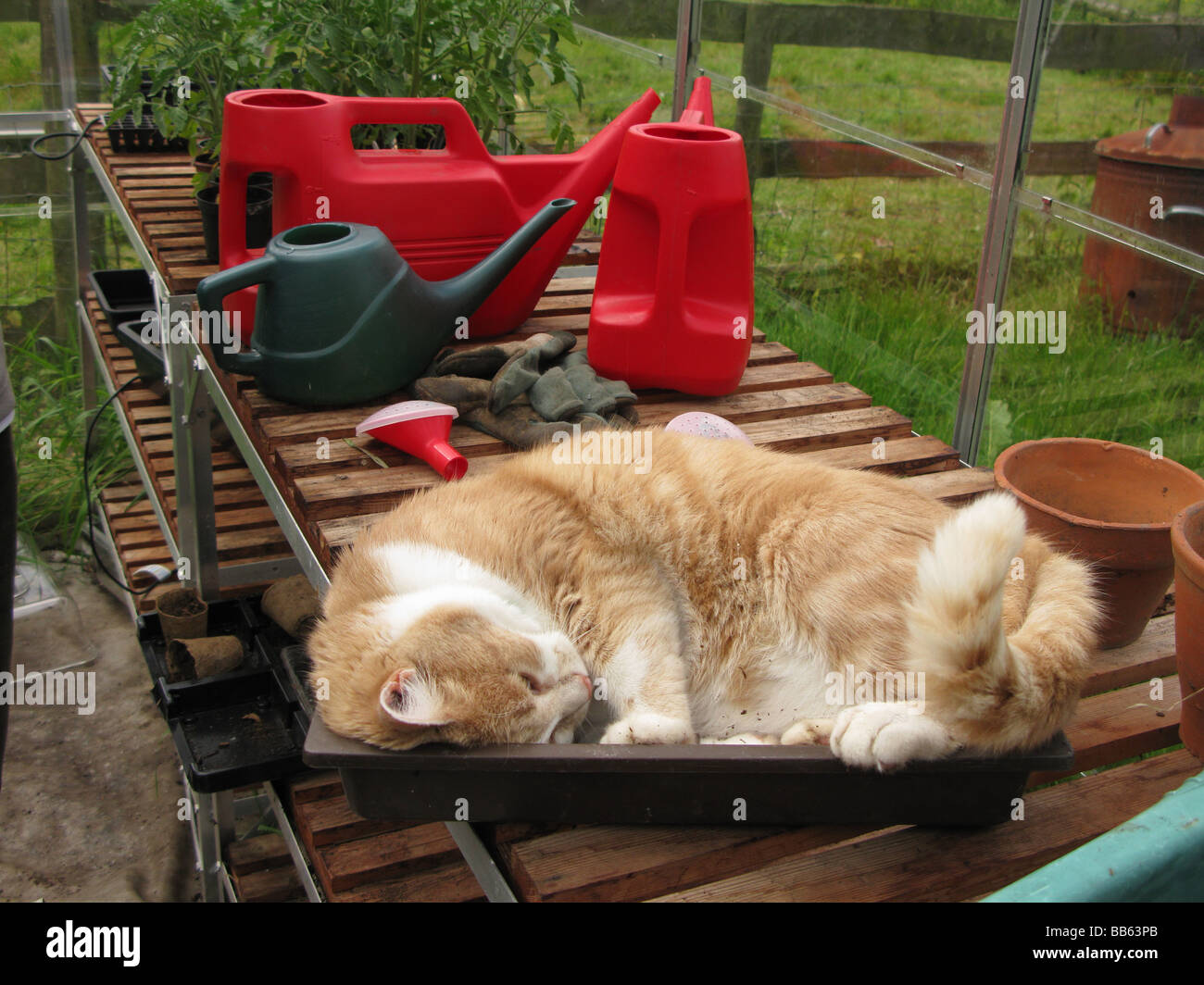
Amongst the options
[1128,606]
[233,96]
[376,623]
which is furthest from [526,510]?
[233,96]

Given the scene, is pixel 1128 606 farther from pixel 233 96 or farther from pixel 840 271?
pixel 840 271

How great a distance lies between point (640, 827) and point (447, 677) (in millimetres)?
327

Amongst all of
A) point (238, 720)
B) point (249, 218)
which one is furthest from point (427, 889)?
point (249, 218)

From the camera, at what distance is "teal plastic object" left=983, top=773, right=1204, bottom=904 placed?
2.66ft

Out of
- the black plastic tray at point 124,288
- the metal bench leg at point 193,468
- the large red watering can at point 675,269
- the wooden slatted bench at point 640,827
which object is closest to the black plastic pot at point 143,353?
the wooden slatted bench at point 640,827

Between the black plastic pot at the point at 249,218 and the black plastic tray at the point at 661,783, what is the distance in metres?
2.15

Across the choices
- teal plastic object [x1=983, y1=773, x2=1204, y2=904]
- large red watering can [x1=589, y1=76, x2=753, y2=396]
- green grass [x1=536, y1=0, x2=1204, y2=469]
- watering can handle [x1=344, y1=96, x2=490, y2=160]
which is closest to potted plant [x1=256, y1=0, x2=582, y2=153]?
watering can handle [x1=344, y1=96, x2=490, y2=160]

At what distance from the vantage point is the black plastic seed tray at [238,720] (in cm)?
221

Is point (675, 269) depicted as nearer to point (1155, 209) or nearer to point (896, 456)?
point (896, 456)

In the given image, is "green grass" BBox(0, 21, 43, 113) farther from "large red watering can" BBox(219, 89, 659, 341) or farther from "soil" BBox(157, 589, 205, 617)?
"soil" BBox(157, 589, 205, 617)

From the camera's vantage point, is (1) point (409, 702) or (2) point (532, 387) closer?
(1) point (409, 702)

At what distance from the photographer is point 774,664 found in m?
1.64

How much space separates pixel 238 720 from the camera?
238cm

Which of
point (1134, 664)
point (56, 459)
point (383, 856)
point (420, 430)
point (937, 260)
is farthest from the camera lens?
point (56, 459)
